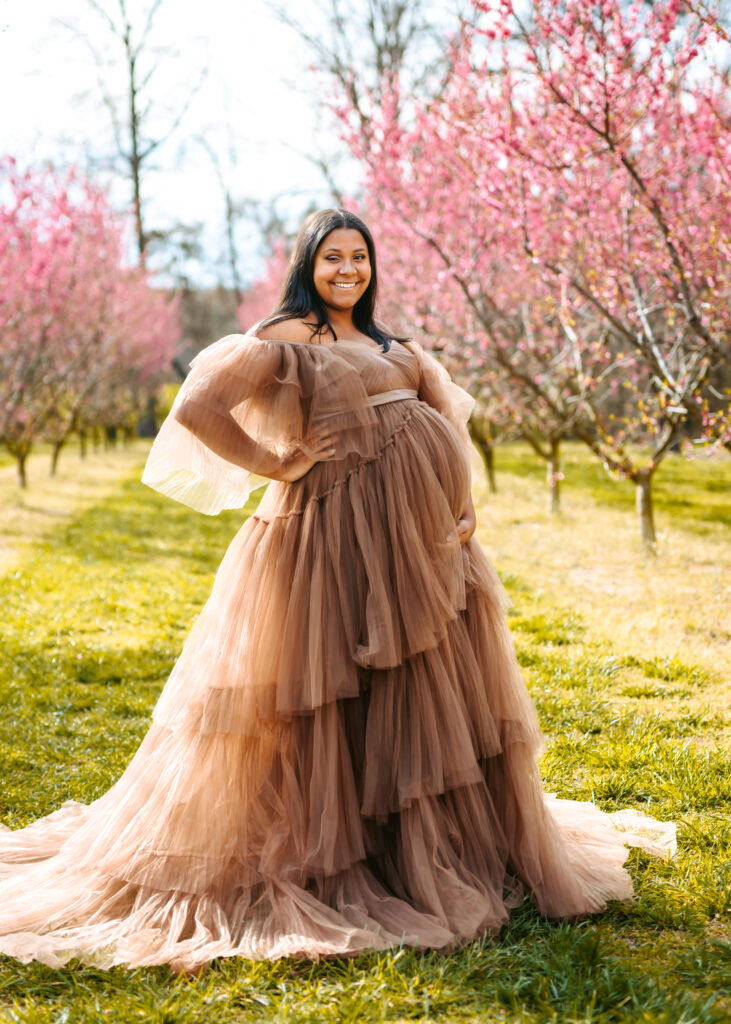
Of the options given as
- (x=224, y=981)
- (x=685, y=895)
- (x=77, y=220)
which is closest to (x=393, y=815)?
(x=224, y=981)

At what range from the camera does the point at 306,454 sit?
2387 mm

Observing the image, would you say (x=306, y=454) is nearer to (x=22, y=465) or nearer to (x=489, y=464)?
(x=489, y=464)

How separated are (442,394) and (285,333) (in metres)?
0.54

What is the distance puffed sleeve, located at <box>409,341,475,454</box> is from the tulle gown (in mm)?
175

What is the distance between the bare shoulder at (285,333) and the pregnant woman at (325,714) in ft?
0.04

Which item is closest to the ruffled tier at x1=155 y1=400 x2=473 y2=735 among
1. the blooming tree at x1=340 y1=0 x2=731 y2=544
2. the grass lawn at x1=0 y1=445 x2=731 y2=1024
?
the grass lawn at x1=0 y1=445 x2=731 y2=1024

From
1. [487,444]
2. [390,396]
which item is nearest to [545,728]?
[390,396]

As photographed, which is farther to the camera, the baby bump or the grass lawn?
the baby bump

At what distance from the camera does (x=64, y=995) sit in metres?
1.97

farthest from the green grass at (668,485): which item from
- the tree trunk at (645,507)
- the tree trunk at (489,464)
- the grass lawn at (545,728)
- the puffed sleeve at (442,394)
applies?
the puffed sleeve at (442,394)

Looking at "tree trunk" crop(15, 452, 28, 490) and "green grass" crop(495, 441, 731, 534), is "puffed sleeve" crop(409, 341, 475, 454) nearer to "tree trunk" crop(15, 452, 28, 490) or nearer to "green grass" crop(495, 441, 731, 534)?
"green grass" crop(495, 441, 731, 534)

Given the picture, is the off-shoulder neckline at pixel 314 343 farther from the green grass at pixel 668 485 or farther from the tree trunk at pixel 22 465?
the tree trunk at pixel 22 465

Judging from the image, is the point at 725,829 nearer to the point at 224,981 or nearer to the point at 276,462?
the point at 224,981

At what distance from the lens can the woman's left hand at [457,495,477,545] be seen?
247cm
